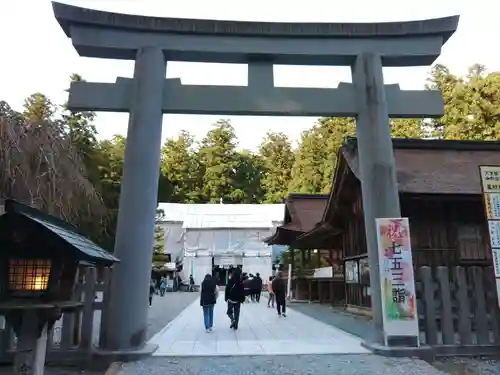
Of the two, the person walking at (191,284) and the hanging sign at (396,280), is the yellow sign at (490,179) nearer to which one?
the hanging sign at (396,280)

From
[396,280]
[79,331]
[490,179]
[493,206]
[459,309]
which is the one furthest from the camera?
[459,309]

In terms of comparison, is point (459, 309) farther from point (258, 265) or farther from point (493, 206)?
point (258, 265)

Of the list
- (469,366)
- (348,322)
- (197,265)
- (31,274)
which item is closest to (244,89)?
(31,274)

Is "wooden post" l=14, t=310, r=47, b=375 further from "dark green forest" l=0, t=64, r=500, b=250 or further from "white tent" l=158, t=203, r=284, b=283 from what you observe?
"white tent" l=158, t=203, r=284, b=283

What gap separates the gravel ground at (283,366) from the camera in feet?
19.8

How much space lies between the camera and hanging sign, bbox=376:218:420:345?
23.5 feet

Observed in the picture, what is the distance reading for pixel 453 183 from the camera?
9.70 meters

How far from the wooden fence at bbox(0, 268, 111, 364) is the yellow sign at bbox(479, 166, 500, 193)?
6.64 meters

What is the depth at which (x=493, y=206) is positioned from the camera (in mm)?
6598

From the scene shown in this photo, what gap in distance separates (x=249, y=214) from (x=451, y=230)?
25455mm

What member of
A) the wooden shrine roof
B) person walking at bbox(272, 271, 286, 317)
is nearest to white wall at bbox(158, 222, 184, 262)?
person walking at bbox(272, 271, 286, 317)

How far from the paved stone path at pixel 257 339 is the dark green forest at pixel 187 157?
423 centimetres

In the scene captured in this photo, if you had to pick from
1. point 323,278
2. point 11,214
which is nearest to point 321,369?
point 11,214

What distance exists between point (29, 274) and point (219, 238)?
28.4m
